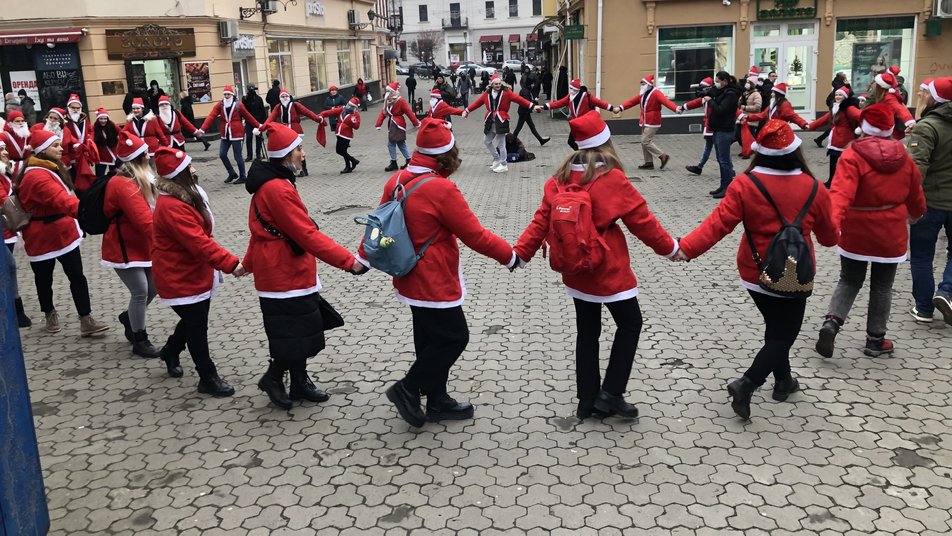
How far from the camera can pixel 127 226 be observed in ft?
19.9

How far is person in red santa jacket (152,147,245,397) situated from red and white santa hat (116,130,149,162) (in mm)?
801

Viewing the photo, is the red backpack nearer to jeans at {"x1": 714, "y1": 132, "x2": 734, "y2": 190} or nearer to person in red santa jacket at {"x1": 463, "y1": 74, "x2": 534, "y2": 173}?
jeans at {"x1": 714, "y1": 132, "x2": 734, "y2": 190}

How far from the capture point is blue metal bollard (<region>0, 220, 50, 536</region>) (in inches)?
138

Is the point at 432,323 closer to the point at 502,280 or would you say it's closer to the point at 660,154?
the point at 502,280

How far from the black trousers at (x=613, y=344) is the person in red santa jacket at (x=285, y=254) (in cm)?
132

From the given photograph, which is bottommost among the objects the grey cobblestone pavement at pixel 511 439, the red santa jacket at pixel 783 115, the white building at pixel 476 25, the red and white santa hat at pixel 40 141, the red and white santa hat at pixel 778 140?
the grey cobblestone pavement at pixel 511 439

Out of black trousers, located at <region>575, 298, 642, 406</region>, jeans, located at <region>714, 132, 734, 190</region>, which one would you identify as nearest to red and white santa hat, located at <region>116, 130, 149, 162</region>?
black trousers, located at <region>575, 298, 642, 406</region>

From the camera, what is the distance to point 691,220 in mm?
10891

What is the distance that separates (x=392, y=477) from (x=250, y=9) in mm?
24568

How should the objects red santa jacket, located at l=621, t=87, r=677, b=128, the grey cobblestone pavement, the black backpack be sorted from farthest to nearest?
red santa jacket, located at l=621, t=87, r=677, b=128 → the black backpack → the grey cobblestone pavement

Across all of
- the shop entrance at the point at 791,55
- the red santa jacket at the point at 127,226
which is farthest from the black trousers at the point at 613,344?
the shop entrance at the point at 791,55

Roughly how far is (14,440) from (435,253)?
2203 mm

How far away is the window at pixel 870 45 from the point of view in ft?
68.0

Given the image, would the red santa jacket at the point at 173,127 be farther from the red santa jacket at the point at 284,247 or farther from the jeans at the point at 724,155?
the red santa jacket at the point at 284,247
